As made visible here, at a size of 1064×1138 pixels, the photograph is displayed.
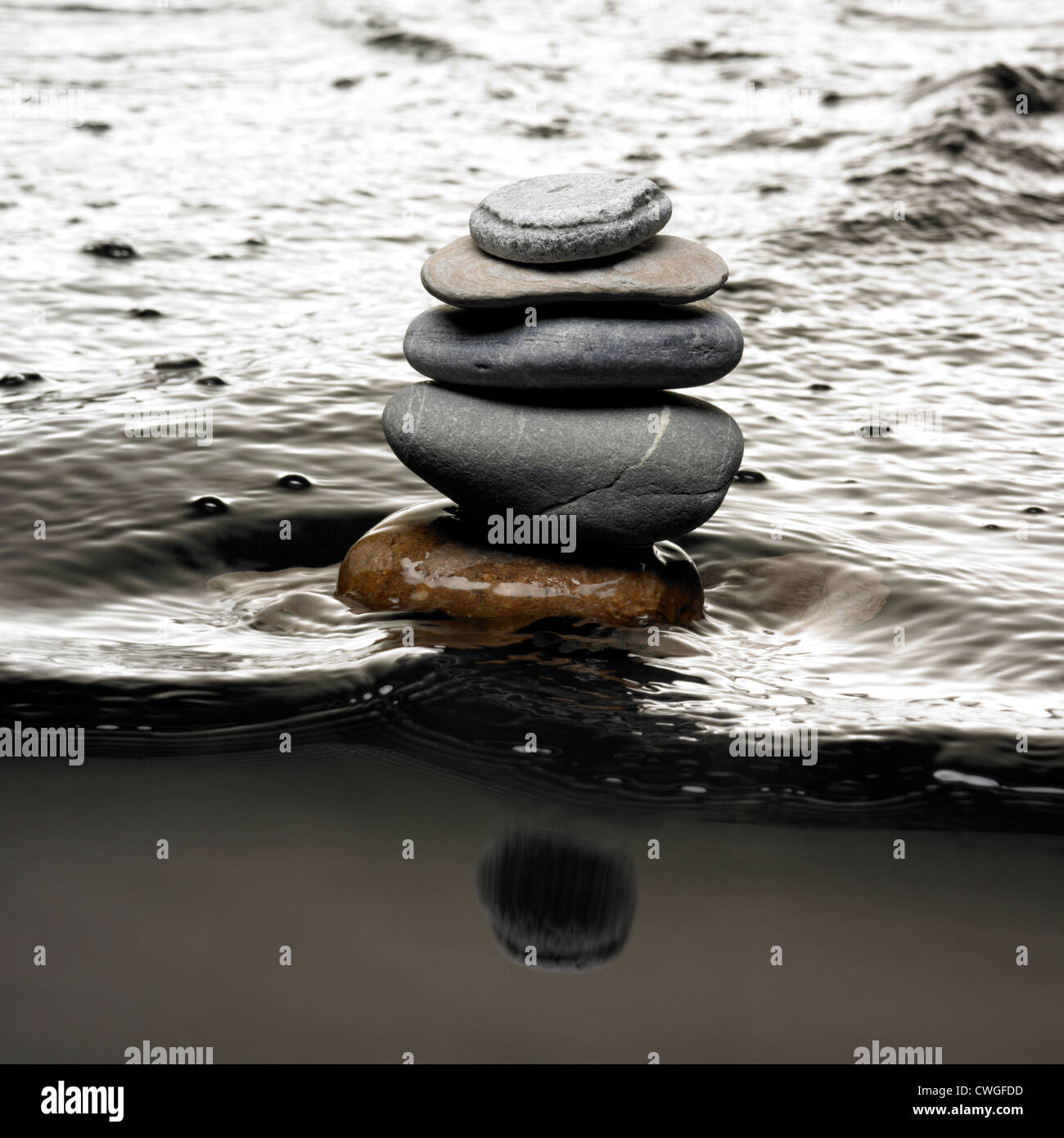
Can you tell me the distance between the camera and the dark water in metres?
2.64

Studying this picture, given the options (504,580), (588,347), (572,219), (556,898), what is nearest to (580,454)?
(588,347)

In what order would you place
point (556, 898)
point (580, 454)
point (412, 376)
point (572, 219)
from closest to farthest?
point (556, 898) → point (572, 219) → point (580, 454) → point (412, 376)

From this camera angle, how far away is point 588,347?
352 cm

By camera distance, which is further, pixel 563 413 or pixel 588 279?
pixel 563 413

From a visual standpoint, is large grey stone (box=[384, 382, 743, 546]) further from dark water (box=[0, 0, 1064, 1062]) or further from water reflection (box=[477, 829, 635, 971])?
water reflection (box=[477, 829, 635, 971])

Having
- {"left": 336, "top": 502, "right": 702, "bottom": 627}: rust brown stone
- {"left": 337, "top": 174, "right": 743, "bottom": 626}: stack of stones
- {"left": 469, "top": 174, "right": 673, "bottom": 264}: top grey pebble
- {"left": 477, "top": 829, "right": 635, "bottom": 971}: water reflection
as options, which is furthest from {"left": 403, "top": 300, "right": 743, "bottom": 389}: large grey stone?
{"left": 477, "top": 829, "right": 635, "bottom": 971}: water reflection

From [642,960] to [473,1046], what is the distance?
1.35ft

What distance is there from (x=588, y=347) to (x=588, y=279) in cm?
18

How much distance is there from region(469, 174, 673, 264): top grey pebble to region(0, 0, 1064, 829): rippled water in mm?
1078

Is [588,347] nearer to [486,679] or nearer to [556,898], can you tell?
[486,679]

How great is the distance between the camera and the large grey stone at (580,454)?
3629mm

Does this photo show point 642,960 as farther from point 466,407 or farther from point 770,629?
point 466,407

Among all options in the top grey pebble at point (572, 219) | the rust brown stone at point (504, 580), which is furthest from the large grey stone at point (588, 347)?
the rust brown stone at point (504, 580)

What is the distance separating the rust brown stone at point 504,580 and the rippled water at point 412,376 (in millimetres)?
92
